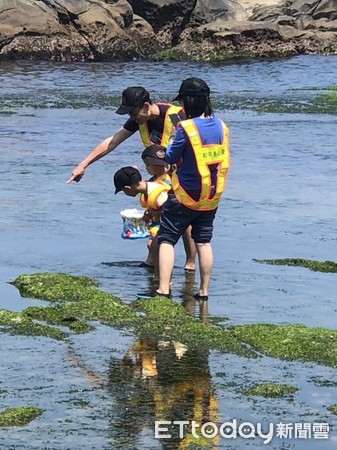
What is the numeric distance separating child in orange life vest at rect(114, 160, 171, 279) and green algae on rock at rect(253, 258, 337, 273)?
1189mm

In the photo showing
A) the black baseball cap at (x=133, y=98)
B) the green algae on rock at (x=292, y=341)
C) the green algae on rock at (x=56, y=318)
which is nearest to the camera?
the green algae on rock at (x=292, y=341)

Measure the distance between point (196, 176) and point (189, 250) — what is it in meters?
1.32

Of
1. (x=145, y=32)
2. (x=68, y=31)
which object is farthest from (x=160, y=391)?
(x=145, y=32)

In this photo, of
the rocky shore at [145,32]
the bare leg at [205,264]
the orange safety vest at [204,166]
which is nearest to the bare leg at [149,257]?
the bare leg at [205,264]

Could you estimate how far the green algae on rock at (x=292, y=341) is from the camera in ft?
23.2

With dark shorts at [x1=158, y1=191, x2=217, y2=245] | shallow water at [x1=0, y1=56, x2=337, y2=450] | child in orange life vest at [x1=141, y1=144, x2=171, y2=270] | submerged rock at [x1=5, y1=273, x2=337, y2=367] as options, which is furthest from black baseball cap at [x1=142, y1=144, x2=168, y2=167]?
submerged rock at [x1=5, y1=273, x2=337, y2=367]

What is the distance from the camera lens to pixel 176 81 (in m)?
30.7

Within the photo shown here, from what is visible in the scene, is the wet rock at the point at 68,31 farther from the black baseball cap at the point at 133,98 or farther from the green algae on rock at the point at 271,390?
the green algae on rock at the point at 271,390

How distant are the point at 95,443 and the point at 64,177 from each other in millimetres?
8683

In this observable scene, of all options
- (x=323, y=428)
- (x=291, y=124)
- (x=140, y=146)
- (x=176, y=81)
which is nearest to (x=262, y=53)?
(x=176, y=81)

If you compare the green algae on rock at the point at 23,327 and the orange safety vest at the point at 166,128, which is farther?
the orange safety vest at the point at 166,128

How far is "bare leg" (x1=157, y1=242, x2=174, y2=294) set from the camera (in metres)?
8.48

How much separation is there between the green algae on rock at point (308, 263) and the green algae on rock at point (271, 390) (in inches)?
130

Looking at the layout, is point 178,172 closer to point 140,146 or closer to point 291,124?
point 140,146
